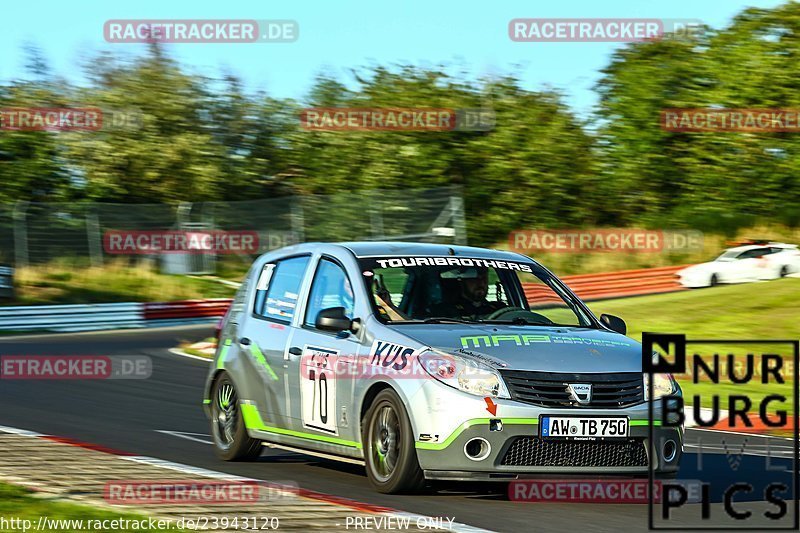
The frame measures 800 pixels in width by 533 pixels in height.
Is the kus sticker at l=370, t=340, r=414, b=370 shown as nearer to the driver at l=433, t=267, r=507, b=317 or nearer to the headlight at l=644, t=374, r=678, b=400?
the driver at l=433, t=267, r=507, b=317

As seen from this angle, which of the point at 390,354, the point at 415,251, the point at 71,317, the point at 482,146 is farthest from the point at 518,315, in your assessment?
the point at 482,146

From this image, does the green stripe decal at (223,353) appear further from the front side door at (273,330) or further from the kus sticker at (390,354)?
the kus sticker at (390,354)

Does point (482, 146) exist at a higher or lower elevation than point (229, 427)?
higher

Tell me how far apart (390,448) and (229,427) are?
8.16 ft

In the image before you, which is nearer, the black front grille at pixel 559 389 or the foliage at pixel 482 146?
the black front grille at pixel 559 389

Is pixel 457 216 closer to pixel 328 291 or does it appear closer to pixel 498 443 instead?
pixel 328 291

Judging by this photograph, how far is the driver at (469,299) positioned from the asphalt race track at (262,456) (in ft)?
3.80

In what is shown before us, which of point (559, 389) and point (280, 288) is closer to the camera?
point (559, 389)

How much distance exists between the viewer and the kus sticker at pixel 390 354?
806cm

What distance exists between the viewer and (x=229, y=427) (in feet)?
33.7

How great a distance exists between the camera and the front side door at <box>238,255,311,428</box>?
9.49 meters

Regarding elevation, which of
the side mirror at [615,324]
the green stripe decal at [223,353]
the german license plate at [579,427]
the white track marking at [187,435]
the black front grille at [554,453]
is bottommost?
the white track marking at [187,435]

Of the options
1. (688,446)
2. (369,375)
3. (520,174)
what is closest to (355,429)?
(369,375)

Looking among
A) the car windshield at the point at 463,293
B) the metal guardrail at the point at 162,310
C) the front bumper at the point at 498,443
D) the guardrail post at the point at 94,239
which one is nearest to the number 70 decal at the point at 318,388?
the car windshield at the point at 463,293
